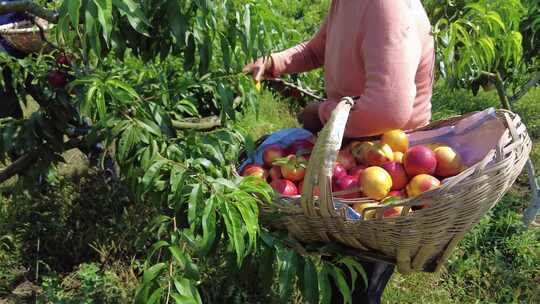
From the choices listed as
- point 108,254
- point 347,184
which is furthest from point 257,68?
point 108,254

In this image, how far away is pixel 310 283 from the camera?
3.91 feet

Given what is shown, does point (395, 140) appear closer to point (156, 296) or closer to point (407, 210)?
point (407, 210)

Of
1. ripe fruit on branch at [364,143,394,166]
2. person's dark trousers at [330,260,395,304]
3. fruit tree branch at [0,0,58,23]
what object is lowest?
person's dark trousers at [330,260,395,304]

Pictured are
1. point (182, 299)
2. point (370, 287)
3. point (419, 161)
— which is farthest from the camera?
point (370, 287)

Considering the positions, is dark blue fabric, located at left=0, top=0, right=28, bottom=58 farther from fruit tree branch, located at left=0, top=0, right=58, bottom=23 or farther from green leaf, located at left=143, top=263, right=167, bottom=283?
green leaf, located at left=143, top=263, right=167, bottom=283

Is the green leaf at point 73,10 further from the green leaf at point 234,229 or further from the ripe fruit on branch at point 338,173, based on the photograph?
the ripe fruit on branch at point 338,173

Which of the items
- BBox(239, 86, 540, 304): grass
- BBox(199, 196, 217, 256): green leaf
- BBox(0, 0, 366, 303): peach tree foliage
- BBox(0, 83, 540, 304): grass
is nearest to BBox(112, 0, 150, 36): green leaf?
BBox(0, 0, 366, 303): peach tree foliage

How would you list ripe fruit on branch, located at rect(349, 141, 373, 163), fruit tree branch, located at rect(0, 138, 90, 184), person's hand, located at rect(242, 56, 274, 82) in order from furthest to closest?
fruit tree branch, located at rect(0, 138, 90, 184), person's hand, located at rect(242, 56, 274, 82), ripe fruit on branch, located at rect(349, 141, 373, 163)

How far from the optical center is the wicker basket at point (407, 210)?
1.16m

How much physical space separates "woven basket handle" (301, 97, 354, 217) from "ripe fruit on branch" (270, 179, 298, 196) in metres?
0.17

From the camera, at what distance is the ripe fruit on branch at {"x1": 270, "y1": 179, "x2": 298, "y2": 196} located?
138 centimetres

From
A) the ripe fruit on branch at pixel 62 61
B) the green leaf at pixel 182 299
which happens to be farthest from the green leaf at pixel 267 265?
the ripe fruit on branch at pixel 62 61

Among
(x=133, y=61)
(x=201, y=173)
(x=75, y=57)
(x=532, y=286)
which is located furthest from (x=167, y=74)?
(x=532, y=286)

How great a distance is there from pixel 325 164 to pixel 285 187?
26cm
